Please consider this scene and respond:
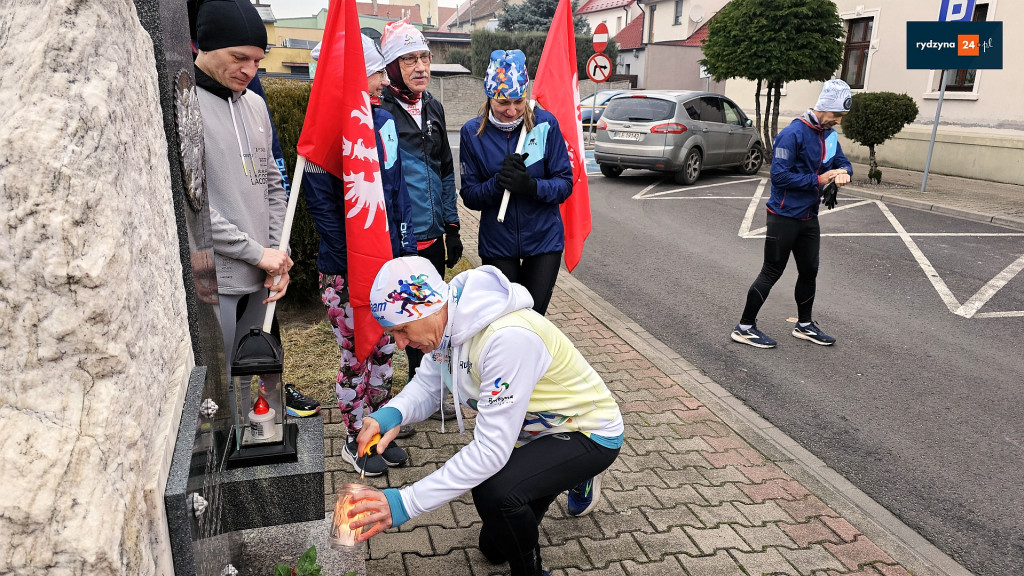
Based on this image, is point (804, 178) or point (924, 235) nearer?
point (804, 178)

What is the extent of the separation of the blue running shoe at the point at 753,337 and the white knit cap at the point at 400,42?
3666mm

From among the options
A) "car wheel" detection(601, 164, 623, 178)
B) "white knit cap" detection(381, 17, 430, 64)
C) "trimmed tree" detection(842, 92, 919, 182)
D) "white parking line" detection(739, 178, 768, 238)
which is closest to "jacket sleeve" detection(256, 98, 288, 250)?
"white knit cap" detection(381, 17, 430, 64)

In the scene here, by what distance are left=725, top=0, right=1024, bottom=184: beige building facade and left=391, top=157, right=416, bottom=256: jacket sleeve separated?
15.1 m

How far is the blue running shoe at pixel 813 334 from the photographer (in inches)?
241

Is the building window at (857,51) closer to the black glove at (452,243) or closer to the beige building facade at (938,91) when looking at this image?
the beige building facade at (938,91)

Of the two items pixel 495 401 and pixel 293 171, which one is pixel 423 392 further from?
pixel 293 171

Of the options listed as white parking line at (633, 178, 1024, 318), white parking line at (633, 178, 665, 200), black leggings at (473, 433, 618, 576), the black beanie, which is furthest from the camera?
white parking line at (633, 178, 665, 200)

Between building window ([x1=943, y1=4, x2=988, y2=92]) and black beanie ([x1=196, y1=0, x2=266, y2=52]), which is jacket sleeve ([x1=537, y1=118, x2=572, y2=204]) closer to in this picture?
black beanie ([x1=196, y1=0, x2=266, y2=52])

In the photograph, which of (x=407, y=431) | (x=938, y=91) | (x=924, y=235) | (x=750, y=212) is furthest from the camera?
(x=938, y=91)

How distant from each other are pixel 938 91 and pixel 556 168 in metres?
16.4

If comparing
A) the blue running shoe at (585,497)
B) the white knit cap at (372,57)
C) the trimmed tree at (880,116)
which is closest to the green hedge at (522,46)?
the trimmed tree at (880,116)

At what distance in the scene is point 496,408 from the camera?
2500mm

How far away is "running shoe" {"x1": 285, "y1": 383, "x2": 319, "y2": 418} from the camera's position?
448 cm

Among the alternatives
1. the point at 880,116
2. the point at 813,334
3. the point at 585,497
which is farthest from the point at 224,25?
the point at 880,116
